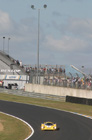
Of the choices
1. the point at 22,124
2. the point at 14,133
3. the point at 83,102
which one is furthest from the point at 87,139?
the point at 83,102

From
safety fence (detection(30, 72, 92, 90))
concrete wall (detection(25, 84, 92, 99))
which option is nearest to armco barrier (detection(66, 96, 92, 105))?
concrete wall (detection(25, 84, 92, 99))

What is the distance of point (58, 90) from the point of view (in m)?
43.7

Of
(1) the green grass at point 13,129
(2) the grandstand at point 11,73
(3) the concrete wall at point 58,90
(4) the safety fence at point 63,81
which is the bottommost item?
(1) the green grass at point 13,129

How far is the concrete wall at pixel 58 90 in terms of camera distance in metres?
38.4

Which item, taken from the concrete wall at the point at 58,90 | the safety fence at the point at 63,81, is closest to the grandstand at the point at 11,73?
the concrete wall at the point at 58,90

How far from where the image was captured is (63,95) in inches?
1684

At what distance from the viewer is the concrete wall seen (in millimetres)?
38406

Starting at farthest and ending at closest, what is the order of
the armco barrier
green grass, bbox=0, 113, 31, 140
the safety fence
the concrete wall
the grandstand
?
the grandstand < the concrete wall < the safety fence < the armco barrier < green grass, bbox=0, 113, 31, 140

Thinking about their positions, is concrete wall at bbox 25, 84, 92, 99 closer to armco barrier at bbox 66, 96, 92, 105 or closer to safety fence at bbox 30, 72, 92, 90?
safety fence at bbox 30, 72, 92, 90

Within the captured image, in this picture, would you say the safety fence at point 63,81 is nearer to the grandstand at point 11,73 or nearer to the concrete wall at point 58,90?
the concrete wall at point 58,90

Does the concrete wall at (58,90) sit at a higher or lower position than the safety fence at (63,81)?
lower

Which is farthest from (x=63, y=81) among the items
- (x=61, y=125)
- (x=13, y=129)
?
(x=13, y=129)

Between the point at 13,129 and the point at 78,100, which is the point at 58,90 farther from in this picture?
the point at 13,129

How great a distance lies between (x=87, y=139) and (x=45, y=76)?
29.8 meters
